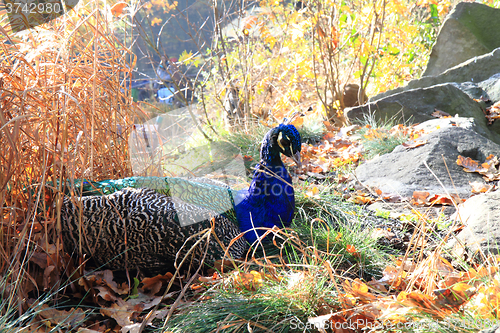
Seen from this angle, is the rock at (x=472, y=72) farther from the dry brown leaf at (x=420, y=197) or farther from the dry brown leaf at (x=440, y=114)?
the dry brown leaf at (x=420, y=197)

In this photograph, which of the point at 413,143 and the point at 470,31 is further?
the point at 470,31

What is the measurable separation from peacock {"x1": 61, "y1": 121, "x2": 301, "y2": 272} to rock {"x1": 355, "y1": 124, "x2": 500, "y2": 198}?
122 centimetres

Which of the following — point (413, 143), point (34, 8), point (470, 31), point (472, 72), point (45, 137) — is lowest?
point (413, 143)

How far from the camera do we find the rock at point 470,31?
643 centimetres

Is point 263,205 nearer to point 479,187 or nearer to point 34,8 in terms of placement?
point 479,187

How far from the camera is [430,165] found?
3.29 meters

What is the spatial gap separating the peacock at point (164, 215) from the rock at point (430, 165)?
1220 millimetres

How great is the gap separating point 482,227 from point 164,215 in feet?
5.97

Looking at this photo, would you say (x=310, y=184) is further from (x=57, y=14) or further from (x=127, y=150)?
(x=57, y=14)

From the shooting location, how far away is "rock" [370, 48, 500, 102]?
215 inches

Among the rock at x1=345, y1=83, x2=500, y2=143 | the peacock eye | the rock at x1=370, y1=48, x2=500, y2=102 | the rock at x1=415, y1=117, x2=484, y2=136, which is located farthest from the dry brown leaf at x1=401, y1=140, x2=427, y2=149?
the rock at x1=370, y1=48, x2=500, y2=102

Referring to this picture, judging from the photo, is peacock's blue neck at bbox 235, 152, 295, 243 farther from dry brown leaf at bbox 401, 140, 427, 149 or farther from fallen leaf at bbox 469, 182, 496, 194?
dry brown leaf at bbox 401, 140, 427, 149

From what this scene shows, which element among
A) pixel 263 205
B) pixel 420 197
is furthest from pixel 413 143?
pixel 263 205

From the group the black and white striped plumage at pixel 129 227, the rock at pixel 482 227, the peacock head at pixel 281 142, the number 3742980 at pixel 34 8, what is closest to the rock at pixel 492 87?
the rock at pixel 482 227
